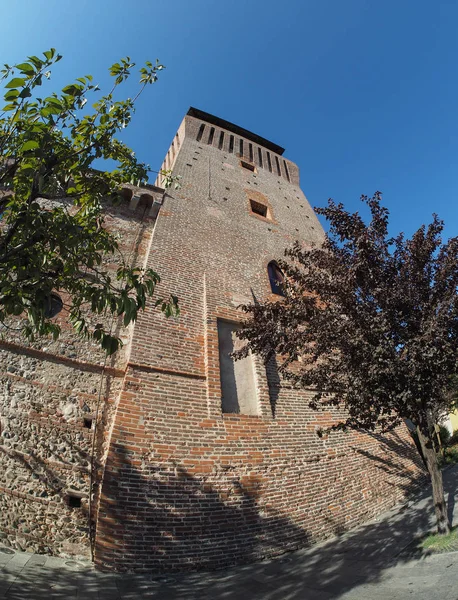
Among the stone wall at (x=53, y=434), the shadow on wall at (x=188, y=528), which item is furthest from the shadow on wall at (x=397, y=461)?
the stone wall at (x=53, y=434)

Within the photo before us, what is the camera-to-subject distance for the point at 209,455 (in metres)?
5.20

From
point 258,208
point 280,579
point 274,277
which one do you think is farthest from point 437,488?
point 258,208

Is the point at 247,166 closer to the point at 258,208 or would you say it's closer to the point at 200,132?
the point at 200,132

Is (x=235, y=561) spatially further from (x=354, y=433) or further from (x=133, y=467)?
(x=354, y=433)

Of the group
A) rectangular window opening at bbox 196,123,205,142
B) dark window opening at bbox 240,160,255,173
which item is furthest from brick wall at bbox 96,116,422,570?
rectangular window opening at bbox 196,123,205,142

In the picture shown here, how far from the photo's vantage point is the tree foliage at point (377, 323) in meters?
4.24

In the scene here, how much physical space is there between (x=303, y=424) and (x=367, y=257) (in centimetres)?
366

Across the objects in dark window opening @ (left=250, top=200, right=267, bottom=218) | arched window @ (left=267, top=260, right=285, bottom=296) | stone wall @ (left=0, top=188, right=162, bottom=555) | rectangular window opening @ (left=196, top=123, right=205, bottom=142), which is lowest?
stone wall @ (left=0, top=188, right=162, bottom=555)

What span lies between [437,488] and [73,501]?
5.53 metres

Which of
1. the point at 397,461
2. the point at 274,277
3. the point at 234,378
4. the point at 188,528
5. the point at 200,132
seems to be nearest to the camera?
the point at 188,528

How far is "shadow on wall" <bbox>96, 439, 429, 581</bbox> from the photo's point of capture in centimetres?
414

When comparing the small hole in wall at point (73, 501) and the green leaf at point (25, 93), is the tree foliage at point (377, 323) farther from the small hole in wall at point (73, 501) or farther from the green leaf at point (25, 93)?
the green leaf at point (25, 93)

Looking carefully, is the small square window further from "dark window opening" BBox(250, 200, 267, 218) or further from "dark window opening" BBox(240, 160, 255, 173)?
"dark window opening" BBox(240, 160, 255, 173)

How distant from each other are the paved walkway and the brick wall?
0.30 meters
